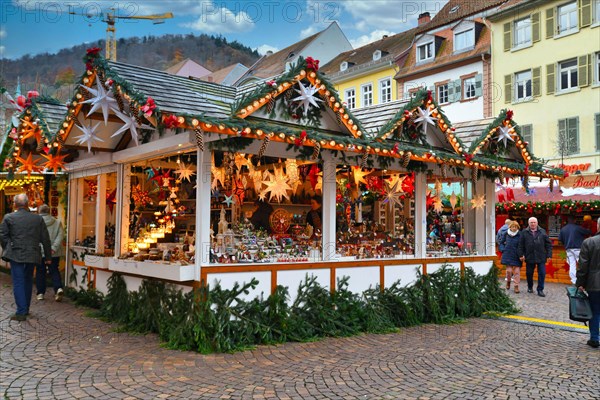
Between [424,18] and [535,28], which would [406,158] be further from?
[424,18]

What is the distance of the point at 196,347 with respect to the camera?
21.9 ft

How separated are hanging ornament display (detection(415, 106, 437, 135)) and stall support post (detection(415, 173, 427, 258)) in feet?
2.79

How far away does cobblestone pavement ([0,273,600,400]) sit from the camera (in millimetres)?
5176

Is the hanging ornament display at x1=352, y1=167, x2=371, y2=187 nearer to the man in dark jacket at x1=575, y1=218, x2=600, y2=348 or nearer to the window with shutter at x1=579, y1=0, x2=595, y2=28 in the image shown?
the man in dark jacket at x1=575, y1=218, x2=600, y2=348

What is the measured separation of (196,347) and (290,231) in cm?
339

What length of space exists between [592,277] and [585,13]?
18.9 m

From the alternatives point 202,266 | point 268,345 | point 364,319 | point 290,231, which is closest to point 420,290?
point 364,319

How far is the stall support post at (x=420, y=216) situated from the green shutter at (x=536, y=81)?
17220 mm

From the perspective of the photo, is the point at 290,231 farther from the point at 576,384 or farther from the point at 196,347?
the point at 576,384

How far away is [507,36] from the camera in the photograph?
83.5 ft

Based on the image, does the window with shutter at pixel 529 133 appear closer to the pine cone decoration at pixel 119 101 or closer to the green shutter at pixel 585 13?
the green shutter at pixel 585 13

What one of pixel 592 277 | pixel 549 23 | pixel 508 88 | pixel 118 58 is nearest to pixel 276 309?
pixel 592 277

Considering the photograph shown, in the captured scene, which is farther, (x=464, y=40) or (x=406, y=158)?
(x=464, y=40)

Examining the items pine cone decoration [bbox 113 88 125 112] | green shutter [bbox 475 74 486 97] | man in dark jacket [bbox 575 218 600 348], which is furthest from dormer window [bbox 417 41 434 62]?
pine cone decoration [bbox 113 88 125 112]
